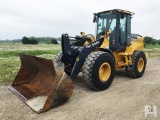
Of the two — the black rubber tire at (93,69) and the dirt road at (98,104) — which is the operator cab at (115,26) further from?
the dirt road at (98,104)

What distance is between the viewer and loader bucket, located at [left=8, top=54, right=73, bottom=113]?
5.52 meters

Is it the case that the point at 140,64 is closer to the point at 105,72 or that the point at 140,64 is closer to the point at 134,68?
the point at 134,68

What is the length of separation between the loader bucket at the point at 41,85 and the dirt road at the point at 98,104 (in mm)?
172

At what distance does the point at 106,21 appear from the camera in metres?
8.46

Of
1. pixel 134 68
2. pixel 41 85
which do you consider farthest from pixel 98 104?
pixel 134 68

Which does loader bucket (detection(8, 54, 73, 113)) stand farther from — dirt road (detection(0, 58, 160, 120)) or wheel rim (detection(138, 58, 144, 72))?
wheel rim (detection(138, 58, 144, 72))

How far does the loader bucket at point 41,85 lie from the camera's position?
5.52m

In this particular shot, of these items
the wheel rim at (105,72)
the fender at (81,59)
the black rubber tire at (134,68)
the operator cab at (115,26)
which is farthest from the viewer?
the black rubber tire at (134,68)

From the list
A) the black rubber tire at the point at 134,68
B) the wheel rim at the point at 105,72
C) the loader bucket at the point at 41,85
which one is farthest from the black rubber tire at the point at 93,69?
the black rubber tire at the point at 134,68

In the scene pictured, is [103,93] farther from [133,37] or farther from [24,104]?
[133,37]

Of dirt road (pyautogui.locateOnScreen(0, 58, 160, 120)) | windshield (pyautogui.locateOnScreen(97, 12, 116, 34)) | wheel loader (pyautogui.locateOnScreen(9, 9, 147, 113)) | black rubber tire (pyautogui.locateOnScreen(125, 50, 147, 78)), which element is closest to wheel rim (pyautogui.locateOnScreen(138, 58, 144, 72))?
wheel loader (pyautogui.locateOnScreen(9, 9, 147, 113))

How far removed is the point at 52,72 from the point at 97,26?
125 inches

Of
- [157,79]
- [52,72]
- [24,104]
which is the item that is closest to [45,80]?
[52,72]

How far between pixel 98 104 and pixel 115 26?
341 cm
